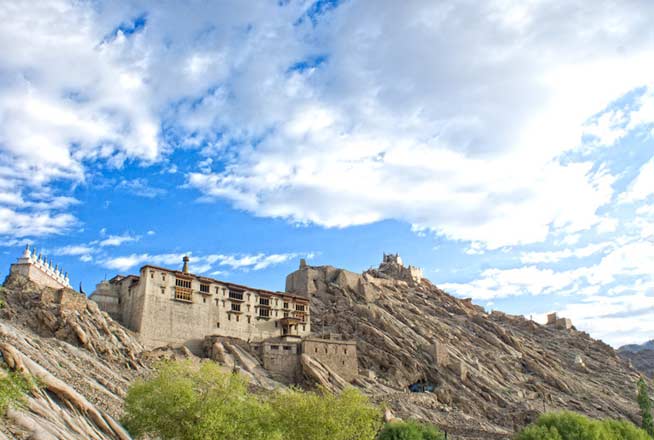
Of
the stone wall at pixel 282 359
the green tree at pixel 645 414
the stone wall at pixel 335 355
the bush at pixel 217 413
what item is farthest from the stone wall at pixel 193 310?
the green tree at pixel 645 414

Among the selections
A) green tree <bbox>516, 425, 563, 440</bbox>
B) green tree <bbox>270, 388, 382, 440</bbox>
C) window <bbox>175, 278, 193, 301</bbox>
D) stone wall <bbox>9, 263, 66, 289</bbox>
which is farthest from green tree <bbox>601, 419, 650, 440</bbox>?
stone wall <bbox>9, 263, 66, 289</bbox>

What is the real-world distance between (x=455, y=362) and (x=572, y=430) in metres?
27.5

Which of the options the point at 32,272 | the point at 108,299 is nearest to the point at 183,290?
the point at 108,299

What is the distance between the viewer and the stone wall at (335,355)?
7156 centimetres

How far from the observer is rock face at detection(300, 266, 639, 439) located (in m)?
71.9

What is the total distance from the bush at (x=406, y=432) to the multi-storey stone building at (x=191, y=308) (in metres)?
28.1

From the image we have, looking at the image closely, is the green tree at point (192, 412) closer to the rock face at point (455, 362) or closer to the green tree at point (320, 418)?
the green tree at point (320, 418)

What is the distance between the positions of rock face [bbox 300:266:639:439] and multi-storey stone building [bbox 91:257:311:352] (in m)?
7.63

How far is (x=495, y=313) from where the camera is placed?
127250 millimetres

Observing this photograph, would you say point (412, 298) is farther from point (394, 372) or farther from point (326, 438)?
point (326, 438)

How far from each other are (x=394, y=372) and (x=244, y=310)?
2128cm

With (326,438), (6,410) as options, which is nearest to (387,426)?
(326,438)

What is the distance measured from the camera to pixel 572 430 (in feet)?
175

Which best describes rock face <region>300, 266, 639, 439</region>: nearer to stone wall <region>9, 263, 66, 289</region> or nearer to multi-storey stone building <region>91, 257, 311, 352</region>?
multi-storey stone building <region>91, 257, 311, 352</region>
